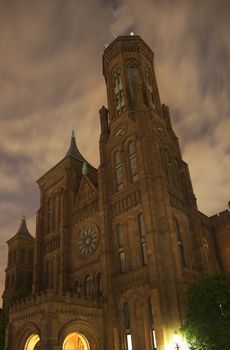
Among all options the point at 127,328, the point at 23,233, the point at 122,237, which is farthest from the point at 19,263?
the point at 127,328

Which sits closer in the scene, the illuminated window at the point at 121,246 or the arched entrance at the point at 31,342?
the arched entrance at the point at 31,342

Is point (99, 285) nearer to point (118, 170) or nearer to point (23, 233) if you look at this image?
point (118, 170)

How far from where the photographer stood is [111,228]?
42656 mm

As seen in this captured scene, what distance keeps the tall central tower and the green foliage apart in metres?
5.79

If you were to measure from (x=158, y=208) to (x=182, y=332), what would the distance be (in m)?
14.5

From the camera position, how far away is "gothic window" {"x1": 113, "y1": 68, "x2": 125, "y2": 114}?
5262 cm

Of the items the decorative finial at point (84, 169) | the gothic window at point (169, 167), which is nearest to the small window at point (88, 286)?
the decorative finial at point (84, 169)

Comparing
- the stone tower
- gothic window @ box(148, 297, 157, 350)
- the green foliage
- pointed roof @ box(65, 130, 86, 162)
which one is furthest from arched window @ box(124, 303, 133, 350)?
the stone tower

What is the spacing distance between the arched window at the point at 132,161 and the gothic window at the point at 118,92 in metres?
7.75

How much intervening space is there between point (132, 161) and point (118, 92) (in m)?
14.6

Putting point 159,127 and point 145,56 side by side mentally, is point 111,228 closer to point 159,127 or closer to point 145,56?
point 159,127

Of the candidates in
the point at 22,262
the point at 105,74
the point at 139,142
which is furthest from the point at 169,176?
the point at 22,262

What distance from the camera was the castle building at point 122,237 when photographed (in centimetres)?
3353

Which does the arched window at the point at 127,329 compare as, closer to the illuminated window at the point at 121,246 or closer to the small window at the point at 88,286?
the illuminated window at the point at 121,246
